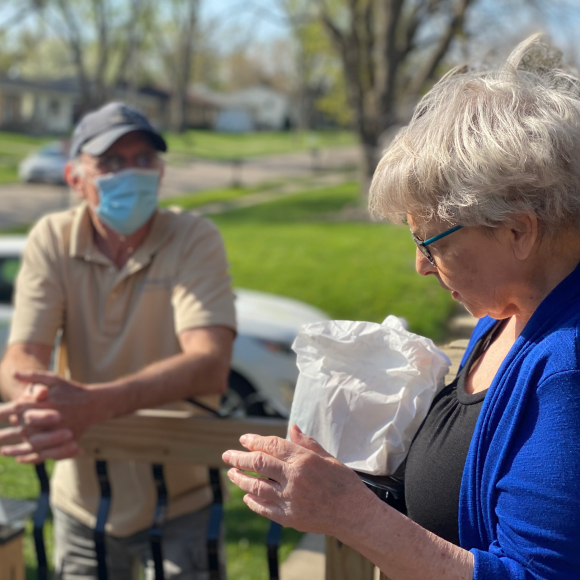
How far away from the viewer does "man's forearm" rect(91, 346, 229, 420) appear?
224 centimetres

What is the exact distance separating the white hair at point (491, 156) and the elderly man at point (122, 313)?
1.19 metres

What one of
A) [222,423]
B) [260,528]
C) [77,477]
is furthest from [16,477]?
[222,423]

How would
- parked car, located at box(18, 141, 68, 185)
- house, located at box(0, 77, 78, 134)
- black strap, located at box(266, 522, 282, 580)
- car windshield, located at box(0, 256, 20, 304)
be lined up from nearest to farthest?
→ black strap, located at box(266, 522, 282, 580)
car windshield, located at box(0, 256, 20, 304)
parked car, located at box(18, 141, 68, 185)
house, located at box(0, 77, 78, 134)

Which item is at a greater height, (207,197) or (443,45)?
(443,45)

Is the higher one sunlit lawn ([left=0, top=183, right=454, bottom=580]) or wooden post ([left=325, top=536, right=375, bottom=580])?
wooden post ([left=325, top=536, right=375, bottom=580])

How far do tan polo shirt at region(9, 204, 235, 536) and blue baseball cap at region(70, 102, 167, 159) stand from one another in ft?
1.08

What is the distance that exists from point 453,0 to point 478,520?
1788cm

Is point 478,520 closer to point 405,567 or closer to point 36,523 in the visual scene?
point 405,567

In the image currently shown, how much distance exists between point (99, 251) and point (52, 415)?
75cm

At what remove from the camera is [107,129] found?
2.71 metres

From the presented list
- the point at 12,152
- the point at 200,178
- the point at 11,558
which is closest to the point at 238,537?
the point at 11,558

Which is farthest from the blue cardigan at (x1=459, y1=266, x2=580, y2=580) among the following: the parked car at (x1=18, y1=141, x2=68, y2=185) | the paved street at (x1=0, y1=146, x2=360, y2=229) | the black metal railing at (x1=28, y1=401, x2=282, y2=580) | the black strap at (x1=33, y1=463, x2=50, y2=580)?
the parked car at (x1=18, y1=141, x2=68, y2=185)

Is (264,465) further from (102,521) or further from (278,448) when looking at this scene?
(102,521)

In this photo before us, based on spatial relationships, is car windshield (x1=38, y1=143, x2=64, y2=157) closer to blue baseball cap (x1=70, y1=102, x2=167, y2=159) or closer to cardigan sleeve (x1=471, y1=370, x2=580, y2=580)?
blue baseball cap (x1=70, y1=102, x2=167, y2=159)
